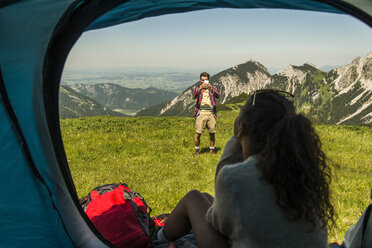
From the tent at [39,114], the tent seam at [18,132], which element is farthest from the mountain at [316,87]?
the tent seam at [18,132]

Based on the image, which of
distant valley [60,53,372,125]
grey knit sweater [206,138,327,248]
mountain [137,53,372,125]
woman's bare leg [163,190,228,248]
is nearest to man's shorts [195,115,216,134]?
woman's bare leg [163,190,228,248]

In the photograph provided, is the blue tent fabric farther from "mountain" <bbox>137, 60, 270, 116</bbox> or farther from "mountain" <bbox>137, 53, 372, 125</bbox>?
"mountain" <bbox>137, 60, 270, 116</bbox>

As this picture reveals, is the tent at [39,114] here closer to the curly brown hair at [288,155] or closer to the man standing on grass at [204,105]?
the curly brown hair at [288,155]

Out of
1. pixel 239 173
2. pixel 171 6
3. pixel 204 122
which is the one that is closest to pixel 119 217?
pixel 239 173

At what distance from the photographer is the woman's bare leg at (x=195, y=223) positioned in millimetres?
2273

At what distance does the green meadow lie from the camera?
190 inches

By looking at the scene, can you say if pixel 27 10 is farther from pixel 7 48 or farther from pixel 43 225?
pixel 43 225

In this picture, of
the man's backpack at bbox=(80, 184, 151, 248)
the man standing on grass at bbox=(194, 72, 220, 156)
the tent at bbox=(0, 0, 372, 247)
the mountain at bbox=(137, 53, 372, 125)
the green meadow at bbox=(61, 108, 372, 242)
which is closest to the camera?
the tent at bbox=(0, 0, 372, 247)

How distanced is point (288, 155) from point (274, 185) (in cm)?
21

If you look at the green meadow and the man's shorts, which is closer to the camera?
the green meadow

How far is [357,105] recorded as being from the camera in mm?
146875

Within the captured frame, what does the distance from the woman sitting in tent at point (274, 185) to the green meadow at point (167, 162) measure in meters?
2.01

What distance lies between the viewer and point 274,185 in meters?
1.80

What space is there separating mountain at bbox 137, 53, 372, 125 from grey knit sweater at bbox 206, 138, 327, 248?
463 ft
